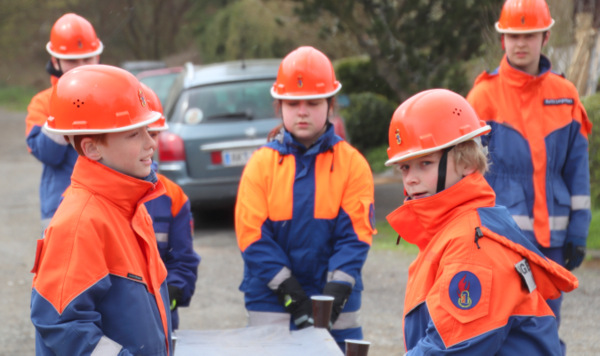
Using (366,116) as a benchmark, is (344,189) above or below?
above

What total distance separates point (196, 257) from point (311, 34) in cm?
1399

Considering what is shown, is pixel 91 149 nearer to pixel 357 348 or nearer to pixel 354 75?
pixel 357 348

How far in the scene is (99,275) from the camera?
8.23 ft

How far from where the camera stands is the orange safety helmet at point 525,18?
4.53 metres

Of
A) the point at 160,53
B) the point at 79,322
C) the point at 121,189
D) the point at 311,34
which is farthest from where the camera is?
the point at 160,53

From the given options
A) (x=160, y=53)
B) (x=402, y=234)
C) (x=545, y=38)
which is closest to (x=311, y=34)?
(x=545, y=38)

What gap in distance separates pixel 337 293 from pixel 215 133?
228 inches

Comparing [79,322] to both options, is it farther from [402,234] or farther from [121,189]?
[402,234]

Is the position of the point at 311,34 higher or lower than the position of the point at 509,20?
lower

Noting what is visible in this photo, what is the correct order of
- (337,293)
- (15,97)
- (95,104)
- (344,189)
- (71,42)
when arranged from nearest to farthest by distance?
(95,104), (337,293), (344,189), (71,42), (15,97)

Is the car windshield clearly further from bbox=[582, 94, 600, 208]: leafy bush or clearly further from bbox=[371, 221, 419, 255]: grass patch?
bbox=[582, 94, 600, 208]: leafy bush

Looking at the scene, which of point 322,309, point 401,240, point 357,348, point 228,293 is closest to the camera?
point 357,348

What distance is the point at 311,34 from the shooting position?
1764 centimetres

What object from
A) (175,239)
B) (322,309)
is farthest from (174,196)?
(322,309)
